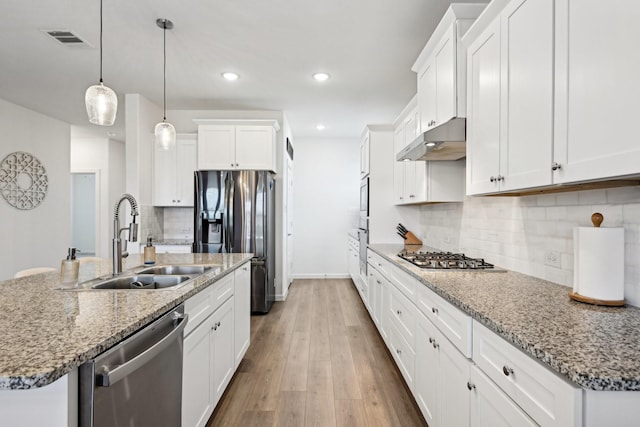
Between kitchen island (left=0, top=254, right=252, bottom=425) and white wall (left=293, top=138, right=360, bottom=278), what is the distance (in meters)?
4.65

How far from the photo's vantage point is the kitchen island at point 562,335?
2.58 ft

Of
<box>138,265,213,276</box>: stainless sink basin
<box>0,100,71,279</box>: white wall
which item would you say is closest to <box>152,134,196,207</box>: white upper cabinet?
<box>0,100,71,279</box>: white wall

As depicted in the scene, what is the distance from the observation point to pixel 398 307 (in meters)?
2.60

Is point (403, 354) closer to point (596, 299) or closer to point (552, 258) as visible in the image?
point (552, 258)

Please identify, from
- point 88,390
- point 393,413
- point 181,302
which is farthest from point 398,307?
point 88,390

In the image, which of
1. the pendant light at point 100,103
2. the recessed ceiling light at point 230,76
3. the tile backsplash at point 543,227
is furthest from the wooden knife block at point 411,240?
the pendant light at point 100,103

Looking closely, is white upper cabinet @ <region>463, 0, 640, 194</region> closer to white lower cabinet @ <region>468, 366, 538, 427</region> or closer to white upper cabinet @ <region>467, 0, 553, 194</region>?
white upper cabinet @ <region>467, 0, 553, 194</region>

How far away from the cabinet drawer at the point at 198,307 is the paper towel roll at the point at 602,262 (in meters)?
1.65

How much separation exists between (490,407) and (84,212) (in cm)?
817

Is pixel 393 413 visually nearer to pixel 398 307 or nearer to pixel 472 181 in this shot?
pixel 398 307

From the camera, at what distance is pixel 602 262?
1304 millimetres

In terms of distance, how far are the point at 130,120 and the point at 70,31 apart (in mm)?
1552

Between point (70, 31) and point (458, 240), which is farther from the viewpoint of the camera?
point (458, 240)

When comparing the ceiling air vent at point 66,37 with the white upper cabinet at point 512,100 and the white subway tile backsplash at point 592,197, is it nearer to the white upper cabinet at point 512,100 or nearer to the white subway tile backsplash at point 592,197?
the white upper cabinet at point 512,100
